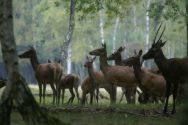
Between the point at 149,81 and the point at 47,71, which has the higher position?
the point at 47,71

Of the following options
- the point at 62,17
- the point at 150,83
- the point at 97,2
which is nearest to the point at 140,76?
the point at 150,83

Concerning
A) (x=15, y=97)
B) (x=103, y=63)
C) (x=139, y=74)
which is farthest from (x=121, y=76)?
(x=15, y=97)

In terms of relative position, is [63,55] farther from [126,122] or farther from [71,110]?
[126,122]

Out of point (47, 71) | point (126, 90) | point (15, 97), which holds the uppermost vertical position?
point (15, 97)

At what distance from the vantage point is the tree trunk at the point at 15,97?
28.8 feet

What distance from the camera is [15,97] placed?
884cm

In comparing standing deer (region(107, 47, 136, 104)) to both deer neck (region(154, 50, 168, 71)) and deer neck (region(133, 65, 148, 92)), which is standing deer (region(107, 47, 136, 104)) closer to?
deer neck (region(133, 65, 148, 92))

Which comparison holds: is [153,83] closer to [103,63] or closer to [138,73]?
[138,73]

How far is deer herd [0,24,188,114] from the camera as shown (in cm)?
1298

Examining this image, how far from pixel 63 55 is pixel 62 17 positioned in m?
35.4

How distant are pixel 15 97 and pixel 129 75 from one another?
8.57m

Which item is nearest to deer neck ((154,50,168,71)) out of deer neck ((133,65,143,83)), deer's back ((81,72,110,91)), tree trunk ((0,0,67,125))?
deer neck ((133,65,143,83))

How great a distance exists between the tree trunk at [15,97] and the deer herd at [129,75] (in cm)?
284

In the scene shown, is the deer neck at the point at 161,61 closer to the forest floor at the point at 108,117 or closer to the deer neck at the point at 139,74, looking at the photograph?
the forest floor at the point at 108,117
